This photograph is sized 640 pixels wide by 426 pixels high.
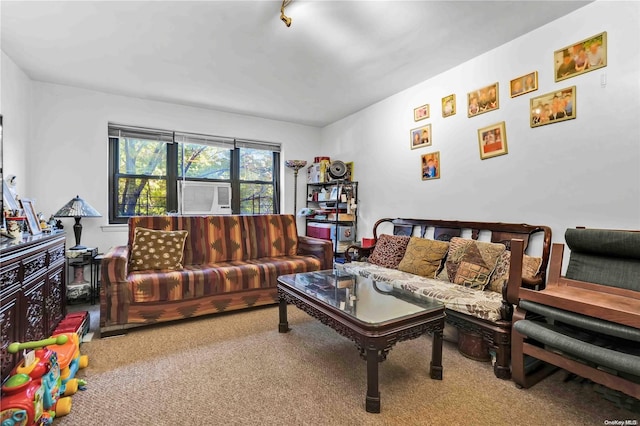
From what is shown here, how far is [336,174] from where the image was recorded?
434 cm

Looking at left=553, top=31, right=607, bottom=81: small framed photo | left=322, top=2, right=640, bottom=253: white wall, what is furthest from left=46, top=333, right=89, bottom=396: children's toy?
left=553, top=31, right=607, bottom=81: small framed photo

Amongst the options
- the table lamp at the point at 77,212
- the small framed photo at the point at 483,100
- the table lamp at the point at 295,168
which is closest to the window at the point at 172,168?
the table lamp at the point at 295,168

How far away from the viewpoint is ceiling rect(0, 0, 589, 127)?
2.11m

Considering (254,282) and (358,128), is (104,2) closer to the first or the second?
(254,282)

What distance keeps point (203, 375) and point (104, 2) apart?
Result: 101 inches

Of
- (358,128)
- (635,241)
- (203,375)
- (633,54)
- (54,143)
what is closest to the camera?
(635,241)

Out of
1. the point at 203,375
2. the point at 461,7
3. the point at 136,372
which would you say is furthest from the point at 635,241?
the point at 136,372

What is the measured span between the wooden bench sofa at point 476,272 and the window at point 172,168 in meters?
2.15

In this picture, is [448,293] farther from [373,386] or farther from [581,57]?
[581,57]

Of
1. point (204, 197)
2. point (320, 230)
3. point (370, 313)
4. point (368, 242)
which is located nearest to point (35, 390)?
point (370, 313)

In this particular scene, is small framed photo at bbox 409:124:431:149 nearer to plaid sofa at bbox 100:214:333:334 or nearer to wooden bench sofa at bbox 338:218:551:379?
wooden bench sofa at bbox 338:218:551:379

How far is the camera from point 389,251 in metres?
3.16

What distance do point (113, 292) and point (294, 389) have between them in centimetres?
167

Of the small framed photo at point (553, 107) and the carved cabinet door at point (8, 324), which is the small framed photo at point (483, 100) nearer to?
the small framed photo at point (553, 107)
